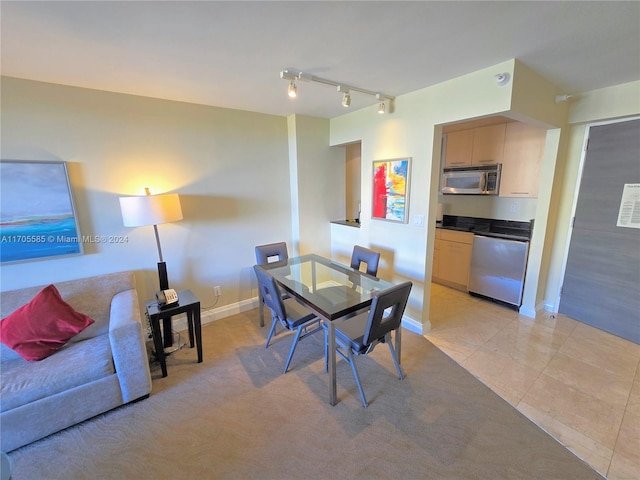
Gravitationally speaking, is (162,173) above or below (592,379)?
above

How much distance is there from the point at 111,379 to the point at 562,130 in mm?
4622

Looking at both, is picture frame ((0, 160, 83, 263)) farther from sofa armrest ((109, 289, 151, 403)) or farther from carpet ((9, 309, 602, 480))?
carpet ((9, 309, 602, 480))

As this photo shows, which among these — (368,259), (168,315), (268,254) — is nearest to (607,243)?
(368,259)

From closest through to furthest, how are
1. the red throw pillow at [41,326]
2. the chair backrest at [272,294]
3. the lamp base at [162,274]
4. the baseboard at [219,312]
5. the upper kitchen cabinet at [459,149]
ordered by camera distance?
1. the red throw pillow at [41,326]
2. the chair backrest at [272,294]
3. the lamp base at [162,274]
4. the baseboard at [219,312]
5. the upper kitchen cabinet at [459,149]

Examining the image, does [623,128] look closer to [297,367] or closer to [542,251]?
[542,251]

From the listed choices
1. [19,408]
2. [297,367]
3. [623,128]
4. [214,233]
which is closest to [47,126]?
[214,233]

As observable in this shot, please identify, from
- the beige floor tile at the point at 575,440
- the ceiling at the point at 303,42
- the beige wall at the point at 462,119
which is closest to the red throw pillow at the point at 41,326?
the ceiling at the point at 303,42

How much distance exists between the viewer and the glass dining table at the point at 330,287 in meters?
1.88

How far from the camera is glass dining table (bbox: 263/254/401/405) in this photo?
1.88 meters

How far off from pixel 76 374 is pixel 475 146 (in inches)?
189

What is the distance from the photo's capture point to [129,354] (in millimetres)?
1870

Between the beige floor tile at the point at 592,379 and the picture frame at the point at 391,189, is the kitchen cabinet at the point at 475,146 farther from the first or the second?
the beige floor tile at the point at 592,379

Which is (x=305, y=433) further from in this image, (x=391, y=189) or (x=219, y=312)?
(x=391, y=189)

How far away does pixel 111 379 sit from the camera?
185cm
